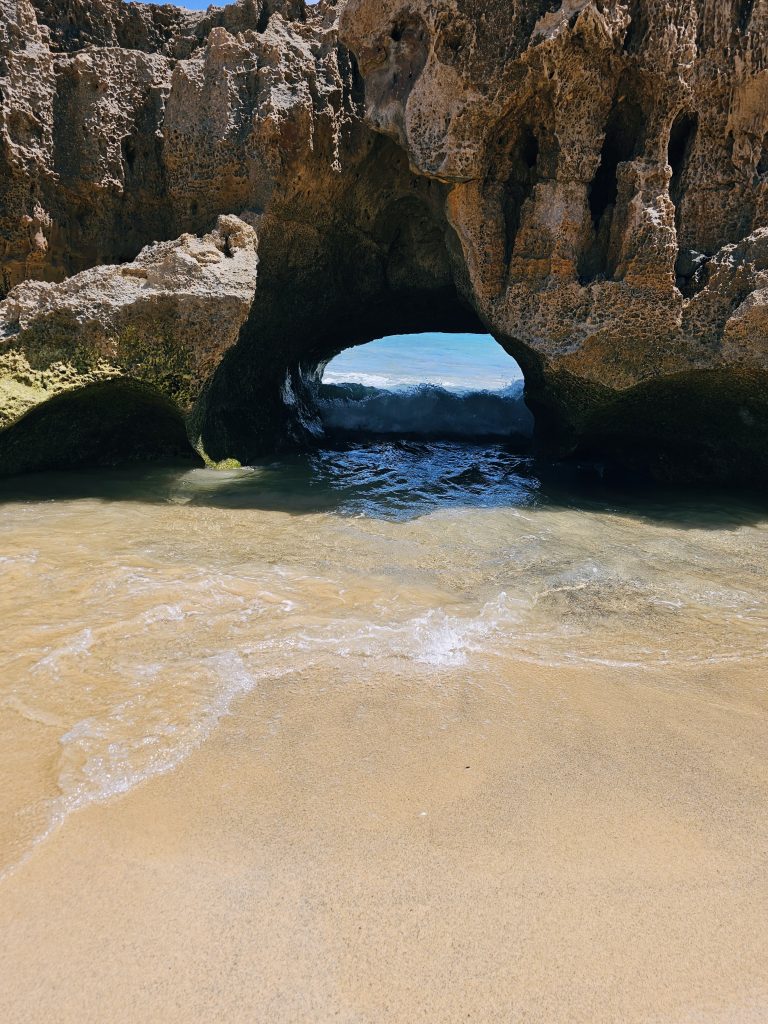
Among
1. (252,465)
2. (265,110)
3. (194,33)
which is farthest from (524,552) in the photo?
(194,33)

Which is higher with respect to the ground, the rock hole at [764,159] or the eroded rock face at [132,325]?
the rock hole at [764,159]

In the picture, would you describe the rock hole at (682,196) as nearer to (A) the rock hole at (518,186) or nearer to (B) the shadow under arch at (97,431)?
(A) the rock hole at (518,186)

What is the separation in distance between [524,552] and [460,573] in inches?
24.5

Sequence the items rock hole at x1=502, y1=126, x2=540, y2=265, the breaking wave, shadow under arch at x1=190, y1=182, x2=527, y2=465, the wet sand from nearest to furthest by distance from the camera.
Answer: the wet sand, rock hole at x1=502, y1=126, x2=540, y2=265, shadow under arch at x1=190, y1=182, x2=527, y2=465, the breaking wave

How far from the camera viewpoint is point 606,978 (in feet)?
4.63

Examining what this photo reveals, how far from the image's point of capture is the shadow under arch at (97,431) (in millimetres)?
5410

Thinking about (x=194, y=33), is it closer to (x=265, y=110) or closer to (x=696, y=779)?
(x=265, y=110)

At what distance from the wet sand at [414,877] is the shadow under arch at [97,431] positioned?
153 inches

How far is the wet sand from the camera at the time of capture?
1.37m

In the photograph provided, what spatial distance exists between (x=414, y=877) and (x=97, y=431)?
17.6 ft

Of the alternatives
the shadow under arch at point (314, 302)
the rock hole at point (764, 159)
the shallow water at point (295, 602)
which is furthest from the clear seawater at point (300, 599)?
the rock hole at point (764, 159)

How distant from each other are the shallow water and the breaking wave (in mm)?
4616

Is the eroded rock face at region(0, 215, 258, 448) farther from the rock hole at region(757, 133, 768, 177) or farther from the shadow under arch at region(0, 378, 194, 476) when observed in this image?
the rock hole at region(757, 133, 768, 177)

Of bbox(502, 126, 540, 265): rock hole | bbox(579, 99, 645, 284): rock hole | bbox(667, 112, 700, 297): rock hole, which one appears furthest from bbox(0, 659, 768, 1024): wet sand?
bbox(502, 126, 540, 265): rock hole
